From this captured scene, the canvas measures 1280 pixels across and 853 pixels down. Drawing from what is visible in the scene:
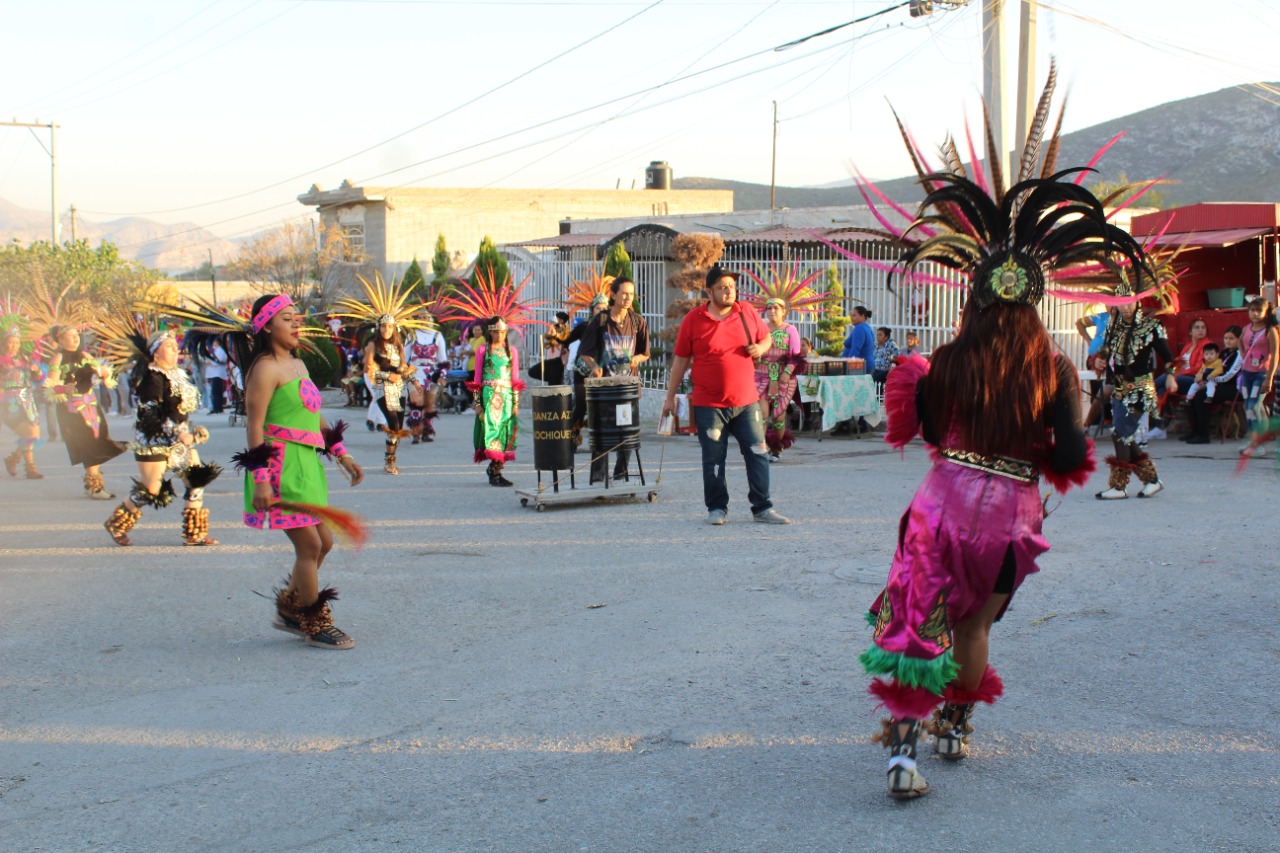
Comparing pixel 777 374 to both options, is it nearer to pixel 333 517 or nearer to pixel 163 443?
pixel 163 443

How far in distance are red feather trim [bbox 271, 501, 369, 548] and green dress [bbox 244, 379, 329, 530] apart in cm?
2

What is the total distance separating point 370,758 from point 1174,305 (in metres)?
8.81

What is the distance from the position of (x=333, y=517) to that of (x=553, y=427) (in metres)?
4.60

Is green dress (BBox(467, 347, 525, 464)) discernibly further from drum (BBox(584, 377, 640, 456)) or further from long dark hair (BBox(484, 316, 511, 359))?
drum (BBox(584, 377, 640, 456))

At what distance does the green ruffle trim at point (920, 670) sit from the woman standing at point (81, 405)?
9.32 m

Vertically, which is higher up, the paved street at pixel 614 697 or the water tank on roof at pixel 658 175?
the water tank on roof at pixel 658 175

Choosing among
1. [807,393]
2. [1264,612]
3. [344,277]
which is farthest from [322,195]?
[1264,612]

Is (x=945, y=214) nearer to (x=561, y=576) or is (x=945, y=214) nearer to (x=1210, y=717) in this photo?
(x=1210, y=717)

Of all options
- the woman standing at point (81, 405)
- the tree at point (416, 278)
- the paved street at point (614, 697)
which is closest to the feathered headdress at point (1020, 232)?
the paved street at point (614, 697)

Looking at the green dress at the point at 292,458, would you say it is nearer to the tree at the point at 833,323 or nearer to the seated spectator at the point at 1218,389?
the seated spectator at the point at 1218,389

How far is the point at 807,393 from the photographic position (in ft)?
55.9

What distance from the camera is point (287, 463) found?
636cm

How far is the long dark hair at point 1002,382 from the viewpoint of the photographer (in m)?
4.12

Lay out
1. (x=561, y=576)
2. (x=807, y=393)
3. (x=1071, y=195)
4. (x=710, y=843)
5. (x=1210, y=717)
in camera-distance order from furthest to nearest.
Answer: (x=807, y=393), (x=561, y=576), (x=1210, y=717), (x=1071, y=195), (x=710, y=843)
